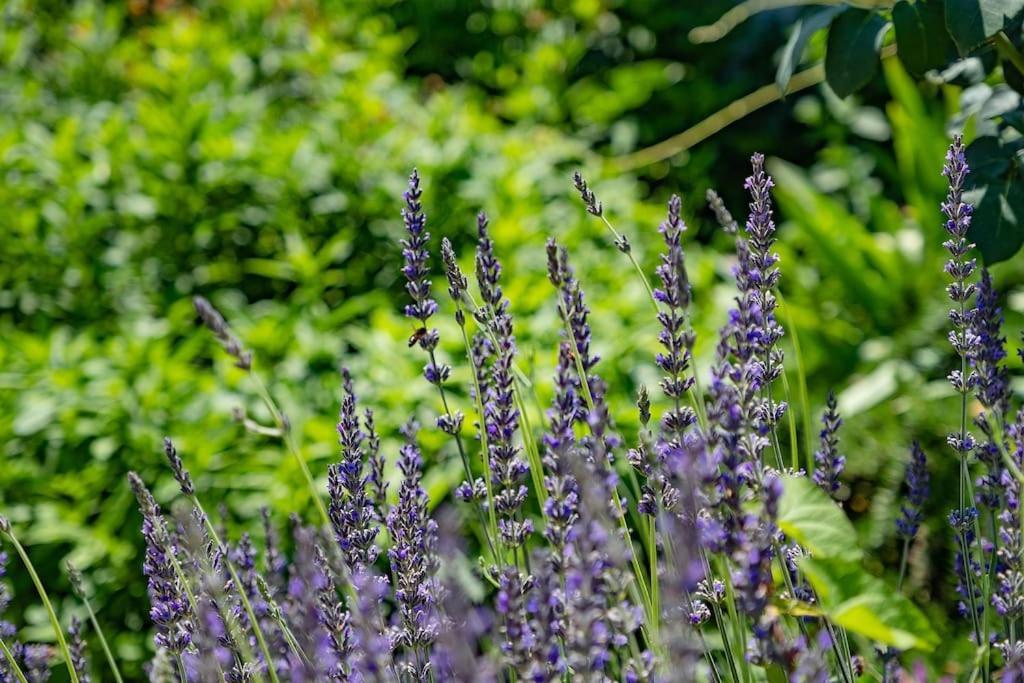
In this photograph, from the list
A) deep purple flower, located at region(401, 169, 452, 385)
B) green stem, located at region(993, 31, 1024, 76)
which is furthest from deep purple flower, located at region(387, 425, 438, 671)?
green stem, located at region(993, 31, 1024, 76)

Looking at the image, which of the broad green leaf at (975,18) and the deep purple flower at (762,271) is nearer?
the deep purple flower at (762,271)

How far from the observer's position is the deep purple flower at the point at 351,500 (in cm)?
137

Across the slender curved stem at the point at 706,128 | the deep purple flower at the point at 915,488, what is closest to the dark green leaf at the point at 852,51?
the deep purple flower at the point at 915,488

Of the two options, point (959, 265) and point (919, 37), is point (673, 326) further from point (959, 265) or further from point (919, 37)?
point (919, 37)

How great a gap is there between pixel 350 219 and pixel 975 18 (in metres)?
2.40

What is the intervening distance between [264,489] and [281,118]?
219 cm

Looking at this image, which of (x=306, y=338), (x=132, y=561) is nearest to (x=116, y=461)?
(x=132, y=561)

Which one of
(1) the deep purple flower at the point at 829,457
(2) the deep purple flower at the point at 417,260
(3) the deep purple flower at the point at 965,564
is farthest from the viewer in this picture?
(1) the deep purple flower at the point at 829,457

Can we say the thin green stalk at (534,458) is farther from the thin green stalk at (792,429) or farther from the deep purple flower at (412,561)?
the thin green stalk at (792,429)

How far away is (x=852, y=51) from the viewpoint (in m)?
1.74

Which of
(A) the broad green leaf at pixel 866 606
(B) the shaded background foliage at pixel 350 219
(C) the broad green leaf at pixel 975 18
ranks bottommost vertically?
(B) the shaded background foliage at pixel 350 219

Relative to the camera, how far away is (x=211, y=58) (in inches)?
177

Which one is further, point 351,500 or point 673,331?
point 351,500

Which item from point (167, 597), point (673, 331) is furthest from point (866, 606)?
point (167, 597)
